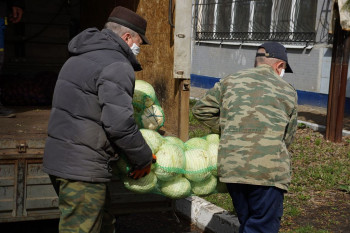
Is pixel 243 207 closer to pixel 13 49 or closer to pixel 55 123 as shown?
pixel 55 123

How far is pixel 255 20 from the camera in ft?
44.7

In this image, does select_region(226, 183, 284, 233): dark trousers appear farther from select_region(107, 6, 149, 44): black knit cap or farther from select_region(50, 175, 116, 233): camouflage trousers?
select_region(107, 6, 149, 44): black knit cap

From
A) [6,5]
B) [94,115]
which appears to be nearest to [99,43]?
[94,115]

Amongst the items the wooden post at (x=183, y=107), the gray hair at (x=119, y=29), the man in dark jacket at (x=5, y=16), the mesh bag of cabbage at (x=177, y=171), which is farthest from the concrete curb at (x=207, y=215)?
the gray hair at (x=119, y=29)

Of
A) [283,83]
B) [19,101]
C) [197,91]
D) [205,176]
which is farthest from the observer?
[197,91]

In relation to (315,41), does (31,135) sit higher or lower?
lower

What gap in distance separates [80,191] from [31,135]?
1.23m

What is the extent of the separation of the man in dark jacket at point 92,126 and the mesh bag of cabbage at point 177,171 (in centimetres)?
31

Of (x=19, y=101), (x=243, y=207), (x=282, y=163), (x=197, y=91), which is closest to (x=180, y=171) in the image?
(x=243, y=207)

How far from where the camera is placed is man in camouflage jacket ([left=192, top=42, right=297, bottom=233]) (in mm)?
3412

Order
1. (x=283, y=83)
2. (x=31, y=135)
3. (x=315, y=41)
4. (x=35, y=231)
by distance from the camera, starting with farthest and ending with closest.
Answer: (x=315, y=41) < (x=35, y=231) < (x=31, y=135) < (x=283, y=83)

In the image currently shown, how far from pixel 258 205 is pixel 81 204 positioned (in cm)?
117

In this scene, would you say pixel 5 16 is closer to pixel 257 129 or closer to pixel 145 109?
pixel 145 109

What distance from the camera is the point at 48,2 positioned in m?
9.16
